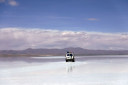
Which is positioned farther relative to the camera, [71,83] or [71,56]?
[71,56]

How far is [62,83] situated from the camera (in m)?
13.9

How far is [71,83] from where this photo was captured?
13.8 metres

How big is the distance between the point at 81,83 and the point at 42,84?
81.8 inches

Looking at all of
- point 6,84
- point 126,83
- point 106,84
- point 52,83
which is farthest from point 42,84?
point 126,83

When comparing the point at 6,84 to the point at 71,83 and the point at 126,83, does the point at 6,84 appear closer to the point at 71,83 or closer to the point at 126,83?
the point at 71,83

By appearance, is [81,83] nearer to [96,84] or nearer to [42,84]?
[96,84]

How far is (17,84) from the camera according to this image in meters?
13.8

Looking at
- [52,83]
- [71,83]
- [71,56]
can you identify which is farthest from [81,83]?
[71,56]

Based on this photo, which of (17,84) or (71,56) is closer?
(17,84)

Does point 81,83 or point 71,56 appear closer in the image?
point 81,83

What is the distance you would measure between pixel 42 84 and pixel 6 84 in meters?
1.96

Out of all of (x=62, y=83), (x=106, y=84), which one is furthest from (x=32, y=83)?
(x=106, y=84)

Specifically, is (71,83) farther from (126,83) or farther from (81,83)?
(126,83)

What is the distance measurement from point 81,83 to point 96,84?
32.1 inches
